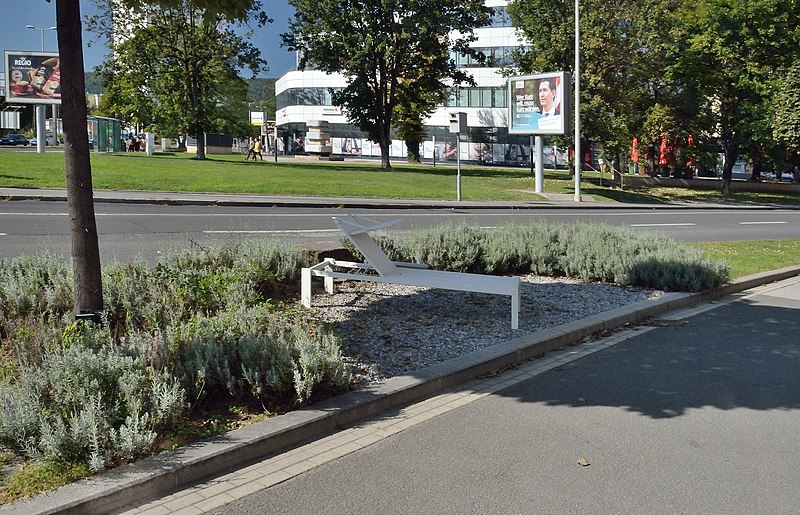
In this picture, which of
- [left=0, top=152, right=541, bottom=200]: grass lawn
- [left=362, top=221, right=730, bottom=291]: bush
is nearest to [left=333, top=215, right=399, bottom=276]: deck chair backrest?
[left=362, top=221, right=730, bottom=291]: bush

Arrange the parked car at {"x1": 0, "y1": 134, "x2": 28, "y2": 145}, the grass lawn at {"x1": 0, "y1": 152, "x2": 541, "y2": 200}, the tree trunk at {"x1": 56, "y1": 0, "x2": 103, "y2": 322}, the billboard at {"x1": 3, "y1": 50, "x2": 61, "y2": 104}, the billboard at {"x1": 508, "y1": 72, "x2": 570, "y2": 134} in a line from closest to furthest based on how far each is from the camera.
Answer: the tree trunk at {"x1": 56, "y1": 0, "x2": 103, "y2": 322} < the grass lawn at {"x1": 0, "y1": 152, "x2": 541, "y2": 200} < the billboard at {"x1": 508, "y1": 72, "x2": 570, "y2": 134} < the billboard at {"x1": 3, "y1": 50, "x2": 61, "y2": 104} < the parked car at {"x1": 0, "y1": 134, "x2": 28, "y2": 145}

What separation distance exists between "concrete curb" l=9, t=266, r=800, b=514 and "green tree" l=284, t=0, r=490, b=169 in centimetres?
3751

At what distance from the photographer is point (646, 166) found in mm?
56156

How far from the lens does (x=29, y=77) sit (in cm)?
3797

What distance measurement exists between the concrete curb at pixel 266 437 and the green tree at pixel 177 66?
4107 cm

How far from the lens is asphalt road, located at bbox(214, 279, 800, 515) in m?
4.14

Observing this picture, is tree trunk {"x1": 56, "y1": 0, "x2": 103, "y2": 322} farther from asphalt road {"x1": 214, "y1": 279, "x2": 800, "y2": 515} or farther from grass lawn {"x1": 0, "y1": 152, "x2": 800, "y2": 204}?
grass lawn {"x1": 0, "y1": 152, "x2": 800, "y2": 204}

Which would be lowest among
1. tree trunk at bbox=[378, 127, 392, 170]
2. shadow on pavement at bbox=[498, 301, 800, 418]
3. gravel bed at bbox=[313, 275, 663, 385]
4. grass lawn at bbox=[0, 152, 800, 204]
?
shadow on pavement at bbox=[498, 301, 800, 418]

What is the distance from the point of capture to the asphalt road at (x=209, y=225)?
12.2 m

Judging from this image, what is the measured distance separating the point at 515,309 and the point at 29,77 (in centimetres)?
3679

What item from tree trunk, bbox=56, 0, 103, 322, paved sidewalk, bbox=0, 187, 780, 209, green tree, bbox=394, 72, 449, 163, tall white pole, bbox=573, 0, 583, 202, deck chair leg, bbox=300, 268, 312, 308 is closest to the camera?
tree trunk, bbox=56, 0, 103, 322

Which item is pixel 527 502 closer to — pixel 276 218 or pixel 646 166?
pixel 276 218

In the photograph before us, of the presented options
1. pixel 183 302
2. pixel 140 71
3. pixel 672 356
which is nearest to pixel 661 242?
pixel 672 356

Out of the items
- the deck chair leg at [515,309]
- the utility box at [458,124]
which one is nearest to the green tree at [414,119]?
the utility box at [458,124]
